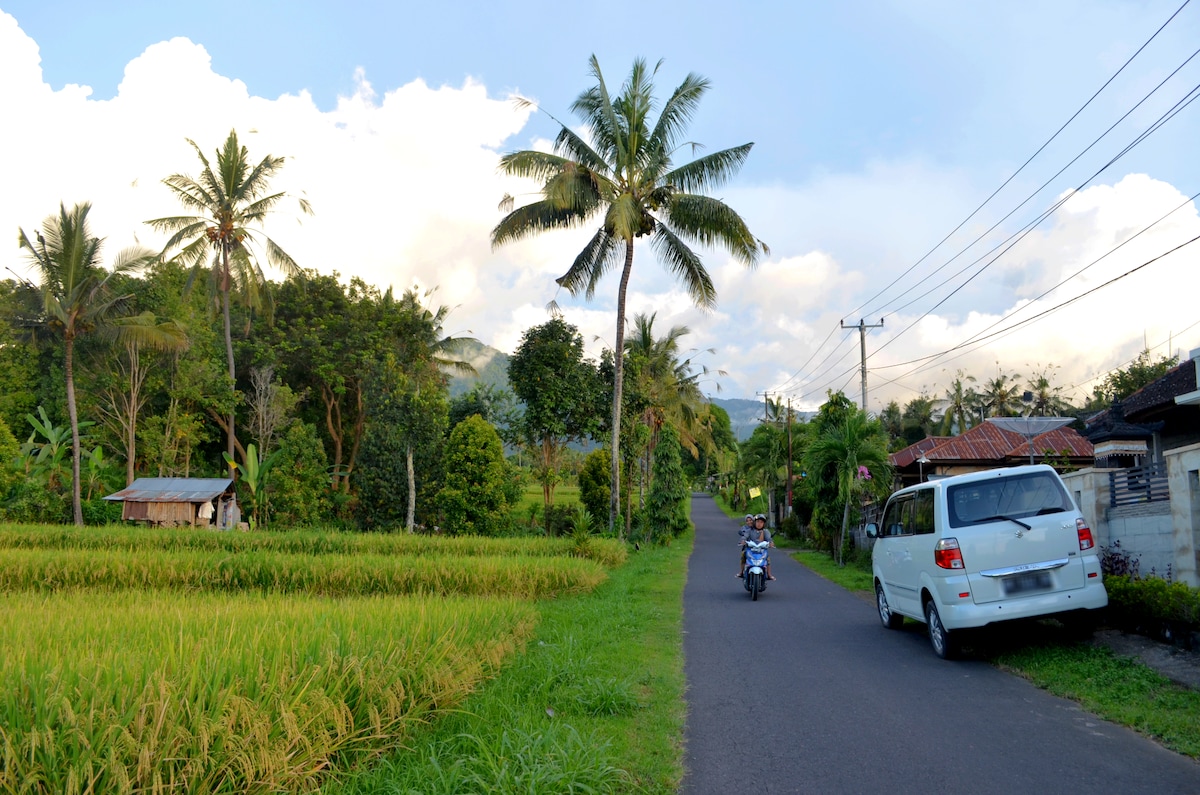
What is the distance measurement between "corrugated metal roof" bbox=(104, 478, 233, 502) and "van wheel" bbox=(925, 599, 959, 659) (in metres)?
24.6

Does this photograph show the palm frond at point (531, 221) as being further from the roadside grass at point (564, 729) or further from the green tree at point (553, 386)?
the roadside grass at point (564, 729)

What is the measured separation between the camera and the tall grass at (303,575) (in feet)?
49.1

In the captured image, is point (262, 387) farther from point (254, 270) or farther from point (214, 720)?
point (214, 720)

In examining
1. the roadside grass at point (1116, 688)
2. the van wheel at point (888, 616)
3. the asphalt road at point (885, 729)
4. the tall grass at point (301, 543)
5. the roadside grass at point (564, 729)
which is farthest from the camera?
the tall grass at point (301, 543)

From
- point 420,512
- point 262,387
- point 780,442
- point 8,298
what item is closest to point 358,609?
point 420,512

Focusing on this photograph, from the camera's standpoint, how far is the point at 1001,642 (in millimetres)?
9625

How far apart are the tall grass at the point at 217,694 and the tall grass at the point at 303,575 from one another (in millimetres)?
6843

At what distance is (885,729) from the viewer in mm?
6305

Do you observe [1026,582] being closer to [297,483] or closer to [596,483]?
[297,483]

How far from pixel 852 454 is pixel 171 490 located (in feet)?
73.9

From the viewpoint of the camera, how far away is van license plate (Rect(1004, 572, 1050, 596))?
842 centimetres

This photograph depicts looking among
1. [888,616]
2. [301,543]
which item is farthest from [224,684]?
[301,543]

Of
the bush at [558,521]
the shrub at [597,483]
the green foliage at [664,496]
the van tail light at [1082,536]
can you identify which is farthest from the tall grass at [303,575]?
the shrub at [597,483]

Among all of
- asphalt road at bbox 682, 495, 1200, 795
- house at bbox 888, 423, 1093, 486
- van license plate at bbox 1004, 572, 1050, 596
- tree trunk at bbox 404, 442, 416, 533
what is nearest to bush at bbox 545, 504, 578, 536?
tree trunk at bbox 404, 442, 416, 533
